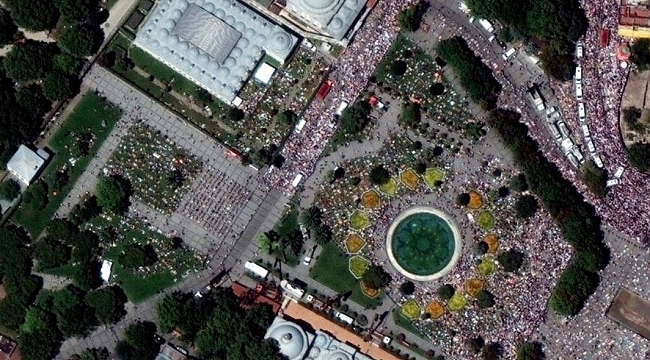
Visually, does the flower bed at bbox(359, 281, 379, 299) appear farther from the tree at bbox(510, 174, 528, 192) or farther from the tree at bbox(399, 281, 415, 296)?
the tree at bbox(510, 174, 528, 192)

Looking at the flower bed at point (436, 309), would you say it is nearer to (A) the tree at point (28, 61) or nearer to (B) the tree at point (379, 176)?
(B) the tree at point (379, 176)

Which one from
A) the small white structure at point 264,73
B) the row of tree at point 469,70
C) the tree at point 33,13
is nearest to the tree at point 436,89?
the row of tree at point 469,70

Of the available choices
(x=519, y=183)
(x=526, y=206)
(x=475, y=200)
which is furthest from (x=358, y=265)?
(x=519, y=183)

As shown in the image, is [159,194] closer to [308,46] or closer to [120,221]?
[120,221]

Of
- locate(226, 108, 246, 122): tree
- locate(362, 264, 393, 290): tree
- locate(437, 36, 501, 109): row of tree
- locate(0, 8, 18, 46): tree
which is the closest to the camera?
locate(0, 8, 18, 46): tree

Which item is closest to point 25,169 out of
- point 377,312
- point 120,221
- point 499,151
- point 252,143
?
point 120,221

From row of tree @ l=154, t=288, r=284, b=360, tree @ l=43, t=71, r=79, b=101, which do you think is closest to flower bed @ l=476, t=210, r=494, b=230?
row of tree @ l=154, t=288, r=284, b=360
